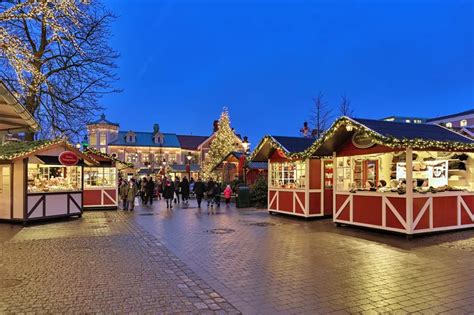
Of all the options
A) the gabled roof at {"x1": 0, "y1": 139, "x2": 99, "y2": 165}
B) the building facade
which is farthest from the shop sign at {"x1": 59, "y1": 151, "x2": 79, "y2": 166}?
the building facade

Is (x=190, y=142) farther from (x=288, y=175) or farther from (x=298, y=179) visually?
(x=298, y=179)

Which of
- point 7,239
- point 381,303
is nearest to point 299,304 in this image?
point 381,303

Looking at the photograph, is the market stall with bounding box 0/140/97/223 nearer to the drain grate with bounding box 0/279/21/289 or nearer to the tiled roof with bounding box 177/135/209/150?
the drain grate with bounding box 0/279/21/289

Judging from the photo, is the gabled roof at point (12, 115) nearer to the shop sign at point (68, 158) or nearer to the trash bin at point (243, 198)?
the shop sign at point (68, 158)

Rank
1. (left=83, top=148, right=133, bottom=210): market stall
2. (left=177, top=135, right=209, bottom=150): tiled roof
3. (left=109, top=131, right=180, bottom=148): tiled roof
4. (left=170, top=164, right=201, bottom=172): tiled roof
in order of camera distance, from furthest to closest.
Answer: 1. (left=177, top=135, right=209, bottom=150): tiled roof
2. (left=109, top=131, right=180, bottom=148): tiled roof
3. (left=170, top=164, right=201, bottom=172): tiled roof
4. (left=83, top=148, right=133, bottom=210): market stall

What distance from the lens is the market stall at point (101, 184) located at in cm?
2023

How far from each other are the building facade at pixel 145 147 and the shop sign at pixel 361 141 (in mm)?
47311

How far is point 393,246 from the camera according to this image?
9.54 m

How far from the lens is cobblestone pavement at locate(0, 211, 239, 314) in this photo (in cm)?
536

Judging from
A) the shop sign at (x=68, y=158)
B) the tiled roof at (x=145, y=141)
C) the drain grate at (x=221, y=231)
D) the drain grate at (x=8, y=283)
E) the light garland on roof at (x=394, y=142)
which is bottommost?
the drain grate at (x=221, y=231)

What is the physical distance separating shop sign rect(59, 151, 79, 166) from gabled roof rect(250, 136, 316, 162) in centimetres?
748

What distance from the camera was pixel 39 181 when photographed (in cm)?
1494

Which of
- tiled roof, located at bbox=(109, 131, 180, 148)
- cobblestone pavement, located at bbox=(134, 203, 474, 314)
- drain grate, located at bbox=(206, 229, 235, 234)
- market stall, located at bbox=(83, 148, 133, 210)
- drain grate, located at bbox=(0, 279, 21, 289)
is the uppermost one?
tiled roof, located at bbox=(109, 131, 180, 148)

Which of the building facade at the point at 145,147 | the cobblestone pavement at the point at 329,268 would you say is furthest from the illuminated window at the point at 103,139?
the cobblestone pavement at the point at 329,268
